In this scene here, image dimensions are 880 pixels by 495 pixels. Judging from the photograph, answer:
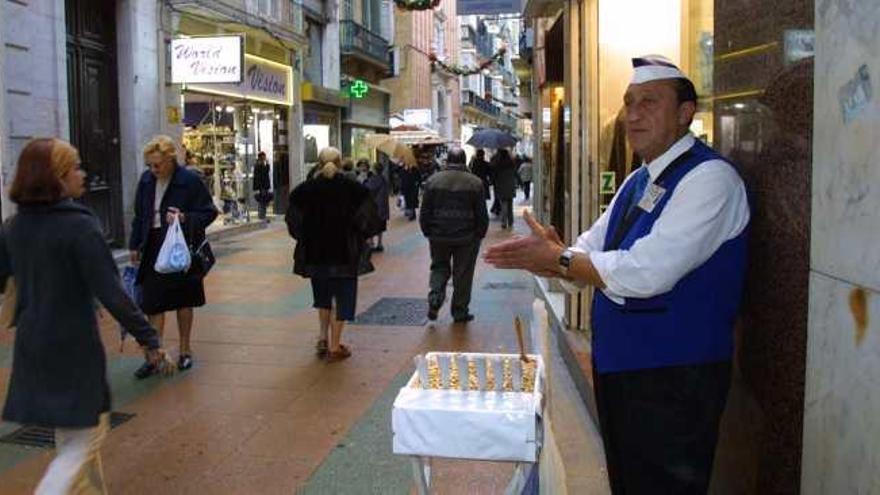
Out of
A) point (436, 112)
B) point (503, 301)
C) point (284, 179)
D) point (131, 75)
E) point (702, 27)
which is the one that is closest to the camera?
point (702, 27)

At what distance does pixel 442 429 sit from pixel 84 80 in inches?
474

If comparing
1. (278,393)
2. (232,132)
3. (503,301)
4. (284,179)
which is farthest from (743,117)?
(284,179)

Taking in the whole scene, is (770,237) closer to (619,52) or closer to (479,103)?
(619,52)

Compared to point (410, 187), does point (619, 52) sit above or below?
above

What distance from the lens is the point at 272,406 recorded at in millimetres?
5984

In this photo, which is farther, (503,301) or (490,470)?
(503,301)

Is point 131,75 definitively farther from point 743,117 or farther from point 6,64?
point 743,117

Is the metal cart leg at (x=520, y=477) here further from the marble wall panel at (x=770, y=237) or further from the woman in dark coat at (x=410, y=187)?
the woman in dark coat at (x=410, y=187)

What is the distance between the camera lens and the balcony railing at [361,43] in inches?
1152

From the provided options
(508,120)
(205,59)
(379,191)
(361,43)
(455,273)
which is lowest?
(455,273)

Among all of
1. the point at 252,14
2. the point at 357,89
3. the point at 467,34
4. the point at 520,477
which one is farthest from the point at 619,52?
the point at 467,34

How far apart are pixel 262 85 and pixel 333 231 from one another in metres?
14.0

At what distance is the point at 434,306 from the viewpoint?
8938mm

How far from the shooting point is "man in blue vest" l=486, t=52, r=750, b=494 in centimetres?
247
